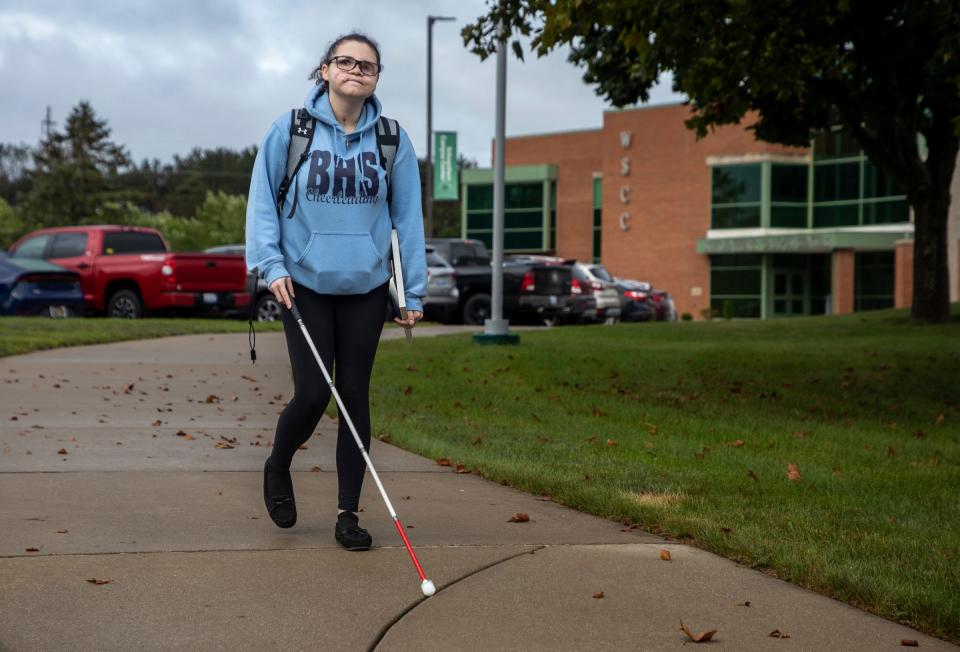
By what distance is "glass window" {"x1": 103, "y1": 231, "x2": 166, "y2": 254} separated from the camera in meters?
25.5

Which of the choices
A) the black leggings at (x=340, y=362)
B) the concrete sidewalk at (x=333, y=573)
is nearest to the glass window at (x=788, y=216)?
the concrete sidewalk at (x=333, y=573)

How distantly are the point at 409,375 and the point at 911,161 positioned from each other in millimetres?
11798

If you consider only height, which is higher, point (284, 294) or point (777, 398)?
point (284, 294)

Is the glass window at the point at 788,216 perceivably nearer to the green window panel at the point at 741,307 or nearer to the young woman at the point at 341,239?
the green window panel at the point at 741,307

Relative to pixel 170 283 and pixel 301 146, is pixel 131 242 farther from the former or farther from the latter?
pixel 301 146

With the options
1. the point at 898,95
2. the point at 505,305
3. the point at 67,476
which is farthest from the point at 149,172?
the point at 67,476

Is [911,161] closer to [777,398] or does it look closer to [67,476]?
[777,398]

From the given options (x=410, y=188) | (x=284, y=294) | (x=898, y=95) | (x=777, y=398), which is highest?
(x=898, y=95)

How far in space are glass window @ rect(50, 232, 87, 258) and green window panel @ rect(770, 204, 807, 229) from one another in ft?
102

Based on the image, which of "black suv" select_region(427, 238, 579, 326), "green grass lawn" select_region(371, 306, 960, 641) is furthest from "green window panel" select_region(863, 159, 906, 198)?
"green grass lawn" select_region(371, 306, 960, 641)

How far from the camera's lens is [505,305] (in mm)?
28156

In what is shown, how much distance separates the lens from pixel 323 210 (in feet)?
18.2

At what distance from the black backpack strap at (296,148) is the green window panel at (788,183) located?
152 ft

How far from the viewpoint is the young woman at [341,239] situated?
5.50 meters
